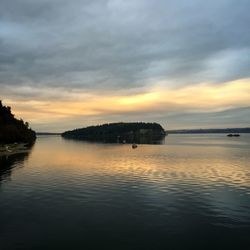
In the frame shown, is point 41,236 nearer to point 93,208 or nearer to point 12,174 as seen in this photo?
point 93,208

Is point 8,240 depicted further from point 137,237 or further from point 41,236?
point 137,237

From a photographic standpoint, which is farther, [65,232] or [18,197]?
[18,197]

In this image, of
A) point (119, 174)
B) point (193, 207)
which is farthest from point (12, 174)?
point (193, 207)

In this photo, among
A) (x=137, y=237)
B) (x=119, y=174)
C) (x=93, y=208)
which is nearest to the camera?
(x=137, y=237)

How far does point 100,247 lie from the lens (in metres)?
30.2

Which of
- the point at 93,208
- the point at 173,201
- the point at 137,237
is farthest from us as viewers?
the point at 173,201

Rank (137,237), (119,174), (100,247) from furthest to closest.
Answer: (119,174) → (137,237) → (100,247)

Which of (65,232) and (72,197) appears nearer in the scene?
(65,232)

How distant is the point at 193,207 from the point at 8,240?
69.3 feet

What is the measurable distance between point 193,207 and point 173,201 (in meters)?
3.74

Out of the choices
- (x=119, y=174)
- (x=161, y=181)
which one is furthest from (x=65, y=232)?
(x=119, y=174)

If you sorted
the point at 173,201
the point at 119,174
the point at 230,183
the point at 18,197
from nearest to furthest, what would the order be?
the point at 173,201, the point at 18,197, the point at 230,183, the point at 119,174

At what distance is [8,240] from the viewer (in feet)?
104

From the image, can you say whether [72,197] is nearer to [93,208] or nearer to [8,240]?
[93,208]
